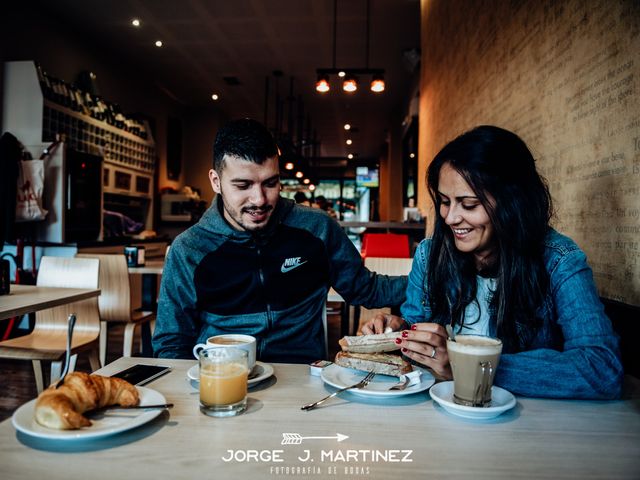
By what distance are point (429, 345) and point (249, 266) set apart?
885 mm

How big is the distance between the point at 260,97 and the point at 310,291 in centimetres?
846

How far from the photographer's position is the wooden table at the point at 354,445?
2.53ft

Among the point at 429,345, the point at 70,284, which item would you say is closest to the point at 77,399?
the point at 429,345

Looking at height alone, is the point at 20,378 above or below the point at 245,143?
below

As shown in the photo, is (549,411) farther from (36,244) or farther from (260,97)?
(260,97)

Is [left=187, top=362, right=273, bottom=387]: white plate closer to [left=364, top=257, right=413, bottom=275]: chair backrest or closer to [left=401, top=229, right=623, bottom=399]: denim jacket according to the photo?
[left=401, top=229, right=623, bottom=399]: denim jacket

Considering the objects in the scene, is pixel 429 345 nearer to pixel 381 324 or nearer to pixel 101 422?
pixel 381 324

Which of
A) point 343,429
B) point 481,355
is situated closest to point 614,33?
point 481,355

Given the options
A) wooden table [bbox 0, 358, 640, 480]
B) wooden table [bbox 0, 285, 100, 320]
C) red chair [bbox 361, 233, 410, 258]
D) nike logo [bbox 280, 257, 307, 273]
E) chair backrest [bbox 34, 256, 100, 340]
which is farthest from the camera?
red chair [bbox 361, 233, 410, 258]

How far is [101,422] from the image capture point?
922 mm

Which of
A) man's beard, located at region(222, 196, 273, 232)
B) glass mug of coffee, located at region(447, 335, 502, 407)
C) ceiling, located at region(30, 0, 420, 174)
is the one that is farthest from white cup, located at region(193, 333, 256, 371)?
ceiling, located at region(30, 0, 420, 174)

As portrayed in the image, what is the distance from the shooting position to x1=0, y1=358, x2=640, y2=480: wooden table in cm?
77

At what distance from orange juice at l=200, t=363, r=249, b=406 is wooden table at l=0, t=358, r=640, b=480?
0.12 ft

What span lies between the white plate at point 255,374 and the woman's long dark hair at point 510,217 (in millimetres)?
695
